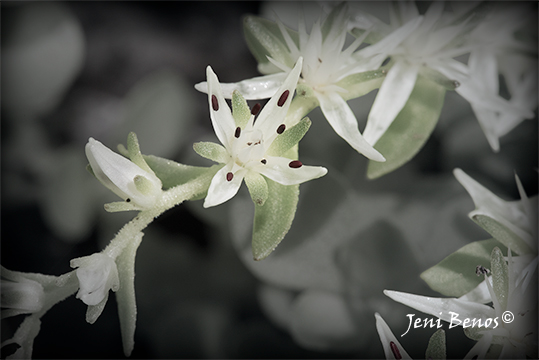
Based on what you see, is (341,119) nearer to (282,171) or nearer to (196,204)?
(282,171)

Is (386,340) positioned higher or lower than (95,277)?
lower

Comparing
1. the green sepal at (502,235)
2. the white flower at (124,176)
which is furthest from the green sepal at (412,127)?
the white flower at (124,176)

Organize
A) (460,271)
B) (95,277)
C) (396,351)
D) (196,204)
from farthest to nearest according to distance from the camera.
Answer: (196,204)
(460,271)
(396,351)
(95,277)

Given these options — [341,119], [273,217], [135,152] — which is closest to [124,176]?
[135,152]

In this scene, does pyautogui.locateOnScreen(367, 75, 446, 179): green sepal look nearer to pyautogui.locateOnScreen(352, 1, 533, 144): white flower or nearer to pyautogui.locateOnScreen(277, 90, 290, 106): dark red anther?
pyautogui.locateOnScreen(352, 1, 533, 144): white flower

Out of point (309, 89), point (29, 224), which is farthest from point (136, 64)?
point (309, 89)

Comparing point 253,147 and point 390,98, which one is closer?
point 253,147

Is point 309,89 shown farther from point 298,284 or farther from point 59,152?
point 59,152
